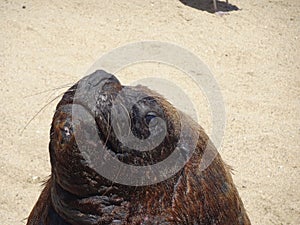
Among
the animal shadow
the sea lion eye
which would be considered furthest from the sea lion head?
the animal shadow

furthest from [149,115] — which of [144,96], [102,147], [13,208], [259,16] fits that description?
[259,16]

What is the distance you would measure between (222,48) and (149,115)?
213 inches

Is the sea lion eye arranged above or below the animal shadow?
above

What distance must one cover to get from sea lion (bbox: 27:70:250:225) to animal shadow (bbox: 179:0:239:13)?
637cm

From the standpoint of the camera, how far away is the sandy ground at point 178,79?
206 inches

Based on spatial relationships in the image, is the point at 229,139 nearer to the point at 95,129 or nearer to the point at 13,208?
the point at 13,208

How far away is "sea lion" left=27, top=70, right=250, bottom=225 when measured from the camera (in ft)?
6.77

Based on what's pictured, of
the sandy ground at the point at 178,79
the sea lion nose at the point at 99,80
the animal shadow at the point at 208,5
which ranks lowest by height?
the animal shadow at the point at 208,5

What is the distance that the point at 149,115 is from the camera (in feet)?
7.16

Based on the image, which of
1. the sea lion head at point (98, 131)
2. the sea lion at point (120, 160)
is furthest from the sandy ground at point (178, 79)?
the sea lion head at point (98, 131)

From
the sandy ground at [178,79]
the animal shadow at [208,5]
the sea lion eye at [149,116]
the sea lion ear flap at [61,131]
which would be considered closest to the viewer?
the sea lion ear flap at [61,131]

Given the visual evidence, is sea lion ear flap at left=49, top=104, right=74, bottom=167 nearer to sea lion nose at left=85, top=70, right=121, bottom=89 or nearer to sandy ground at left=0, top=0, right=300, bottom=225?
sea lion nose at left=85, top=70, right=121, bottom=89

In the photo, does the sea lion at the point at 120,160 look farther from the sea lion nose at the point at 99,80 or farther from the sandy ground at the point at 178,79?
the sandy ground at the point at 178,79

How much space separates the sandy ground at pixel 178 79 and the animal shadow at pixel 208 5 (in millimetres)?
19
